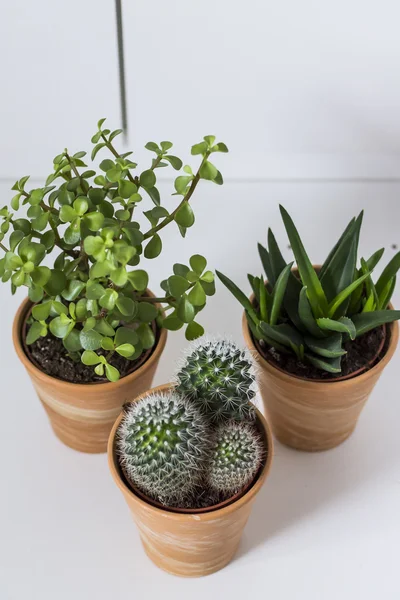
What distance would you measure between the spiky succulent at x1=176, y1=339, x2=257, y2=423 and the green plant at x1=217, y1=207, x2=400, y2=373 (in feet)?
0.30

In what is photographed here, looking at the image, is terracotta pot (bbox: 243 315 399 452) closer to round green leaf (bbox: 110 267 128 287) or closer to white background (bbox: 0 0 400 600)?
white background (bbox: 0 0 400 600)

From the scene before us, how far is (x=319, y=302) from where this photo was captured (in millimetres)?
1019

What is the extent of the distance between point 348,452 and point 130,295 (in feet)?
1.54

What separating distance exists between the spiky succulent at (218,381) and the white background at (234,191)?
27 cm

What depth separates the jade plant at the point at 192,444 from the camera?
84 cm

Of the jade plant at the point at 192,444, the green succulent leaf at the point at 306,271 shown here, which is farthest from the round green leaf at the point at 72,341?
the green succulent leaf at the point at 306,271

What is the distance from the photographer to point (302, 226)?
1.45 m

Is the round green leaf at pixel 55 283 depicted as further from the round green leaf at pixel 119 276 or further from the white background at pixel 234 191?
the white background at pixel 234 191

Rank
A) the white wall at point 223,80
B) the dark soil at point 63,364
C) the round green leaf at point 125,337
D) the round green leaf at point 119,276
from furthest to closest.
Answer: the white wall at point 223,80 → the dark soil at point 63,364 → the round green leaf at point 125,337 → the round green leaf at point 119,276

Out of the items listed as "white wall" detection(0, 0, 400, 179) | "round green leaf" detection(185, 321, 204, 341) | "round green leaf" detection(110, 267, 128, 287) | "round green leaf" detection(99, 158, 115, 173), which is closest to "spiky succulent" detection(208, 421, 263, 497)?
"round green leaf" detection(185, 321, 204, 341)

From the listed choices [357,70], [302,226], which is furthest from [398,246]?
[357,70]

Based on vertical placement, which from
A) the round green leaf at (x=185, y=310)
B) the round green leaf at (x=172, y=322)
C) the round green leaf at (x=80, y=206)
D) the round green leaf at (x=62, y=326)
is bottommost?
the round green leaf at (x=172, y=322)

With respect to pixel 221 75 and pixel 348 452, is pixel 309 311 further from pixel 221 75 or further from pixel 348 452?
pixel 221 75

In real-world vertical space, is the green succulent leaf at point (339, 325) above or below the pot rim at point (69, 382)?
above
